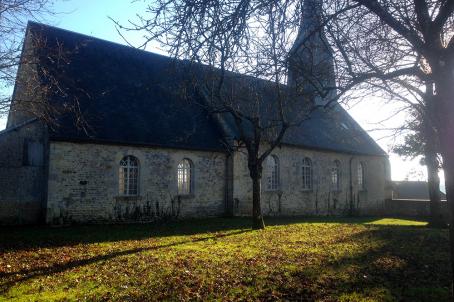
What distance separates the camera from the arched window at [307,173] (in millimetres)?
24638

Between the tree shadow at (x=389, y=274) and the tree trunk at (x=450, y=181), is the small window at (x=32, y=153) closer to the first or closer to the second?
the tree shadow at (x=389, y=274)

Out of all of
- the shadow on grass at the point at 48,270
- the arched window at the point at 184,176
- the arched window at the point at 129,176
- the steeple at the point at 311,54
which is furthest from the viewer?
the arched window at the point at 184,176

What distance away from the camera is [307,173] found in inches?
979

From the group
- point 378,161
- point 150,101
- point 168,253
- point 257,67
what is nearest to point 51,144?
point 150,101

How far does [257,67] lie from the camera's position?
23.5 ft

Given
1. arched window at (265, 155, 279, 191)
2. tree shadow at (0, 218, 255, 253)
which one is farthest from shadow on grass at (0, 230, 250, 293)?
arched window at (265, 155, 279, 191)

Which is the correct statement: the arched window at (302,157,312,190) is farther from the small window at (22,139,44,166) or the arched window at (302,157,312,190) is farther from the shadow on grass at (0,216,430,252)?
the small window at (22,139,44,166)

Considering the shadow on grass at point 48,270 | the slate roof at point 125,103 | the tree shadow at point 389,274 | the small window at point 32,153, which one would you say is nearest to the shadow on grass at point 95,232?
the shadow on grass at point 48,270

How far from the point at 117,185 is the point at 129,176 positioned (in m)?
0.72

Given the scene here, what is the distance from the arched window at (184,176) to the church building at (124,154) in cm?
5

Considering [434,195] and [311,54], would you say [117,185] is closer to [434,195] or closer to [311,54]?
[311,54]

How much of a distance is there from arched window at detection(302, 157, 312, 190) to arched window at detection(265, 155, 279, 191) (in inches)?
94.2

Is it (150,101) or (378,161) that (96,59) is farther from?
(378,161)

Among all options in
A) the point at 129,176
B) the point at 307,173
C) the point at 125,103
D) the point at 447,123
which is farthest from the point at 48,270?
the point at 307,173
